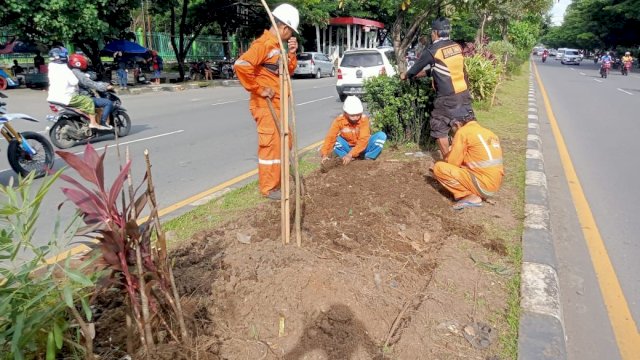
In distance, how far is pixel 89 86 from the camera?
25.7ft

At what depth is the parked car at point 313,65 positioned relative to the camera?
1011 inches

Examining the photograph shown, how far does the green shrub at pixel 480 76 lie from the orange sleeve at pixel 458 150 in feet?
18.1

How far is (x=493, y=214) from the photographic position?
428 centimetres

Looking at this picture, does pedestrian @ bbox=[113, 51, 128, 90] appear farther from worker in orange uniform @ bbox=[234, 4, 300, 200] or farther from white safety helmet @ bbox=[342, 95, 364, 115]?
worker in orange uniform @ bbox=[234, 4, 300, 200]

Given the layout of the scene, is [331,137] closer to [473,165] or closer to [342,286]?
[473,165]

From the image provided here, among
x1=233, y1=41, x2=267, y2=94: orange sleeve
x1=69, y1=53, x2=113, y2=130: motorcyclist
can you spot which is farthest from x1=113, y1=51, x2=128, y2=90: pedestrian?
x1=233, y1=41, x2=267, y2=94: orange sleeve

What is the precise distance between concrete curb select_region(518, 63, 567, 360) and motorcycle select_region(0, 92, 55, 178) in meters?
5.40

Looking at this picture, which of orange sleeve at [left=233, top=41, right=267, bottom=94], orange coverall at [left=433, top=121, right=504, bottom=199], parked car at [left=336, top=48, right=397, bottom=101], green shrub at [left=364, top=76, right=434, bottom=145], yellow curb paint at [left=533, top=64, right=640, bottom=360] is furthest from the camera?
parked car at [left=336, top=48, right=397, bottom=101]

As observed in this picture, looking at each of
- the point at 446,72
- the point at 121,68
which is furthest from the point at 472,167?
the point at 121,68

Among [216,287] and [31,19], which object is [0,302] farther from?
[31,19]

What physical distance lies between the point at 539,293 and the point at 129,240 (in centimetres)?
256

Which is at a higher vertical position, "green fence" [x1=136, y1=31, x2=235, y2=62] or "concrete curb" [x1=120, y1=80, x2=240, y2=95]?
"green fence" [x1=136, y1=31, x2=235, y2=62]

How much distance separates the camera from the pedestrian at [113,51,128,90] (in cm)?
1798

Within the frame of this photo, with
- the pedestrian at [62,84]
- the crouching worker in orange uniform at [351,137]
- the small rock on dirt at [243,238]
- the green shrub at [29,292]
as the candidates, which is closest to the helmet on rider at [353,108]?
the crouching worker in orange uniform at [351,137]
